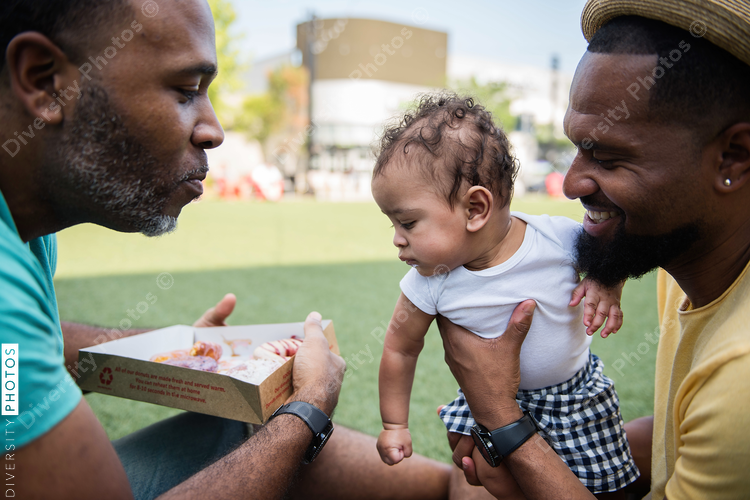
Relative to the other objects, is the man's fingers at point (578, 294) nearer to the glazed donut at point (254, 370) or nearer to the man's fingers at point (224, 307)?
the glazed donut at point (254, 370)

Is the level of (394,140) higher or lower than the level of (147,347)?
higher

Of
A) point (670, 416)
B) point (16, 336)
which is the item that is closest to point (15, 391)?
point (16, 336)

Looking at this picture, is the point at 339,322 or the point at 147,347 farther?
the point at 339,322

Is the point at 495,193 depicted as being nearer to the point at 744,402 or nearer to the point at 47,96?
the point at 744,402

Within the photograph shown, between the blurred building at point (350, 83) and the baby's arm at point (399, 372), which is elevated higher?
the blurred building at point (350, 83)

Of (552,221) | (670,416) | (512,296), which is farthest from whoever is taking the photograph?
(552,221)

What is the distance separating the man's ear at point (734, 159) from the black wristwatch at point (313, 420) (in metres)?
1.42

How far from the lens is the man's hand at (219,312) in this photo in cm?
237

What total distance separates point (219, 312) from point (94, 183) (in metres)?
1.07

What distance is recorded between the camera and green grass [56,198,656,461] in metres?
3.21

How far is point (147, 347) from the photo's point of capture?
221cm

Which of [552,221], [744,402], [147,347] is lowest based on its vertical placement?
[147,347]

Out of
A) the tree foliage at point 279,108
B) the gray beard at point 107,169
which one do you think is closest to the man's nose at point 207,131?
the gray beard at point 107,169

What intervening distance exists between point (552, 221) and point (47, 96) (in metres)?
1.78
